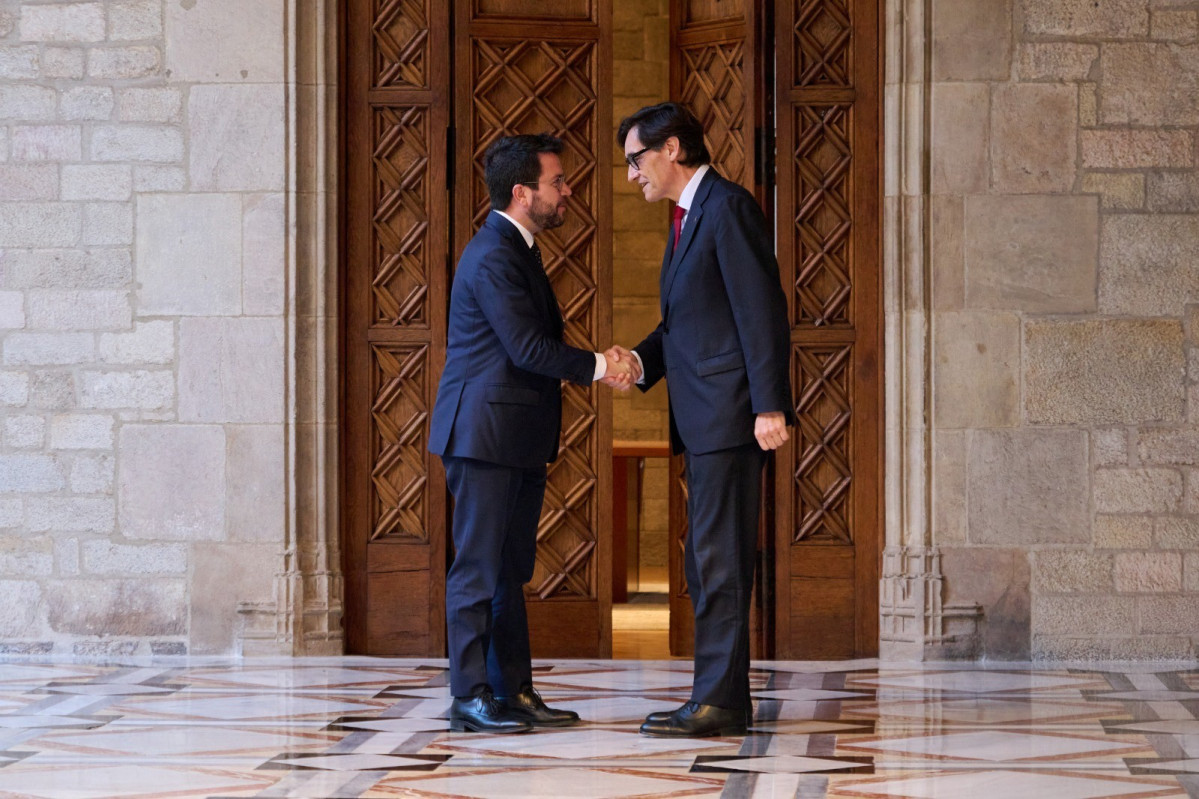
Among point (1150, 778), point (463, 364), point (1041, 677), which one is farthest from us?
point (1041, 677)

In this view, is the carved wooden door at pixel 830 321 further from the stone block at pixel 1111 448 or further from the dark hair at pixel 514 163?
the dark hair at pixel 514 163

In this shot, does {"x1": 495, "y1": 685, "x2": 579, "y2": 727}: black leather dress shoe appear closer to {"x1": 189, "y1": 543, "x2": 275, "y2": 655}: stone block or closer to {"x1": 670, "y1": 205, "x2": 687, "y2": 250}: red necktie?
{"x1": 670, "y1": 205, "x2": 687, "y2": 250}: red necktie

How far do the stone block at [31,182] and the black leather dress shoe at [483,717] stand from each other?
2.79 metres

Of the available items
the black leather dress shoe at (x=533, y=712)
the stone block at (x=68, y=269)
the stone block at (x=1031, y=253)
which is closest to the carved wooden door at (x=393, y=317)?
the stone block at (x=68, y=269)

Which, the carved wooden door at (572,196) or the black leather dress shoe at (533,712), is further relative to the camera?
the carved wooden door at (572,196)

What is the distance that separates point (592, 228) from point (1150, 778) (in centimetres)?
299

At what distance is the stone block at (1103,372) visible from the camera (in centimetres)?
543

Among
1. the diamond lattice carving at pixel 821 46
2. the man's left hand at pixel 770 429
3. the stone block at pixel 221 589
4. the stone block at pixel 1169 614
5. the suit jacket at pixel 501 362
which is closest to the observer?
the man's left hand at pixel 770 429

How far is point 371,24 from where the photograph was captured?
5.65 metres

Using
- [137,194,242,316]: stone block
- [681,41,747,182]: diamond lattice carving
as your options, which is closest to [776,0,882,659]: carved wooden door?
[681,41,747,182]: diamond lattice carving

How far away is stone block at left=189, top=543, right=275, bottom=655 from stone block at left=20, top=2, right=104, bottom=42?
1.98 meters

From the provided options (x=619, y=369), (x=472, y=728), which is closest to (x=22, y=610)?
(x=472, y=728)

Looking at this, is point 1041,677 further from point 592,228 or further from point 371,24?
point 371,24

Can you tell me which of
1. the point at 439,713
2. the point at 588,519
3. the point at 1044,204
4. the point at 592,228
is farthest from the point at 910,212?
the point at 439,713
